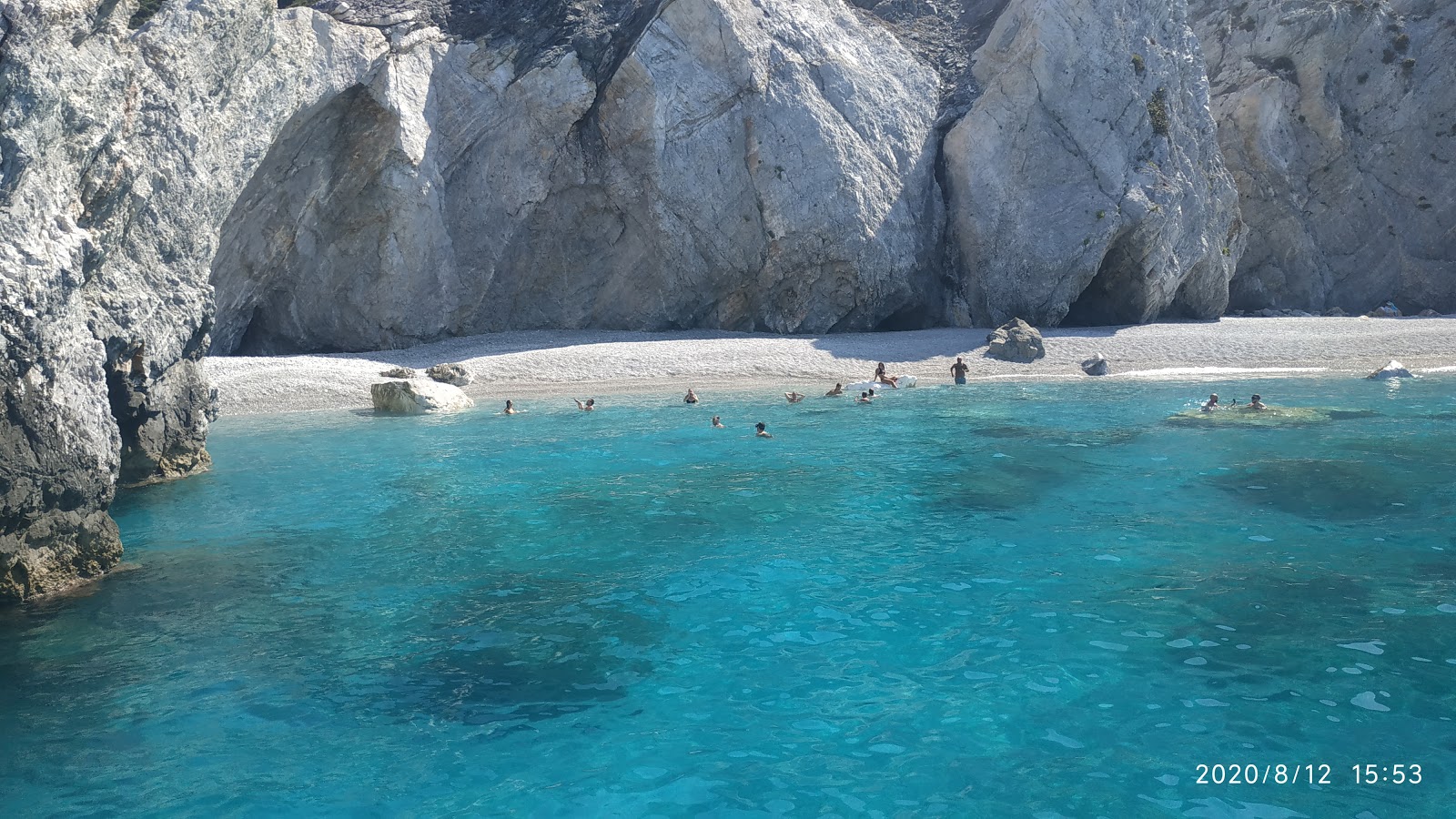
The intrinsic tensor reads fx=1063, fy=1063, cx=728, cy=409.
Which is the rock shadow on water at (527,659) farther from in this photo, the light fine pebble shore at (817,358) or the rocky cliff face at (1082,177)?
the rocky cliff face at (1082,177)

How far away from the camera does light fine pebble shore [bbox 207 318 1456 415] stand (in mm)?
27594

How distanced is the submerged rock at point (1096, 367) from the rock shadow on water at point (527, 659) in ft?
69.4

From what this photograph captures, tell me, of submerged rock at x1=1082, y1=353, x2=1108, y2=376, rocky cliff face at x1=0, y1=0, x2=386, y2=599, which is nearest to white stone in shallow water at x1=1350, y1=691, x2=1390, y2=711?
rocky cliff face at x1=0, y1=0, x2=386, y2=599

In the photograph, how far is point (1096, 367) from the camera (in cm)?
2869

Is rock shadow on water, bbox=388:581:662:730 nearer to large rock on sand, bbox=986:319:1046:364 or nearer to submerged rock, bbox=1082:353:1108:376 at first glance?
submerged rock, bbox=1082:353:1108:376

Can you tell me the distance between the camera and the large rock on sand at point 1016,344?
98.3 ft

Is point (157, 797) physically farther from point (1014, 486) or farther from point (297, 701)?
point (1014, 486)

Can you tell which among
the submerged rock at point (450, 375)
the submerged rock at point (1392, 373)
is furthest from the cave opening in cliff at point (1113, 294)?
the submerged rock at point (450, 375)

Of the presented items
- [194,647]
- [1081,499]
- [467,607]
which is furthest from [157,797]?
[1081,499]

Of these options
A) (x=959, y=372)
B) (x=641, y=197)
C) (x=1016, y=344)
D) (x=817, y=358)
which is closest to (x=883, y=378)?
(x=959, y=372)

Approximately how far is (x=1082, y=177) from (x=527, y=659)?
30.6 metres

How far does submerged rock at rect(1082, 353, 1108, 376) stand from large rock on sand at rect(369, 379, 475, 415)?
16.5m

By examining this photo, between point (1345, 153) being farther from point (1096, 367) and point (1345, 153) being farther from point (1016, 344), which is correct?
point (1016, 344)

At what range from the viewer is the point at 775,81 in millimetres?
34812
